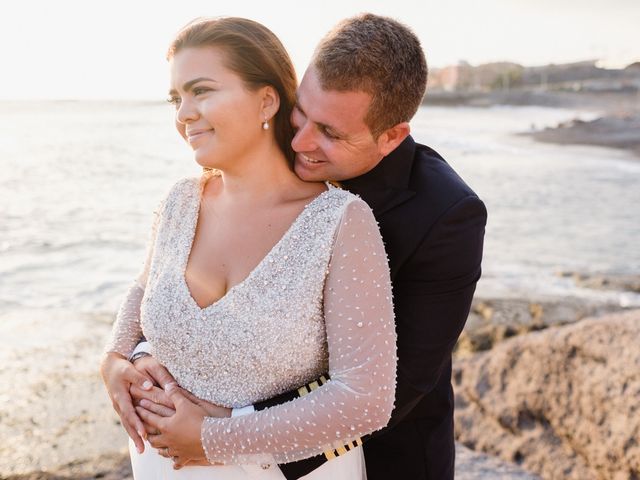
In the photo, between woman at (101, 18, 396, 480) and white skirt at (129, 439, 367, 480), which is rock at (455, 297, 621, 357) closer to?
white skirt at (129, 439, 367, 480)

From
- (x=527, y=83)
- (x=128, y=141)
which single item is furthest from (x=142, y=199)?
(x=527, y=83)

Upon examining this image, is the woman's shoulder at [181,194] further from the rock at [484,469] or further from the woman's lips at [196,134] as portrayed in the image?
the rock at [484,469]

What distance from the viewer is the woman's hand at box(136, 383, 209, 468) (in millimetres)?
1820

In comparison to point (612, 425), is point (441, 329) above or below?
above

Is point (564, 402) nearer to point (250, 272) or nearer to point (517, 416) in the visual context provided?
point (517, 416)

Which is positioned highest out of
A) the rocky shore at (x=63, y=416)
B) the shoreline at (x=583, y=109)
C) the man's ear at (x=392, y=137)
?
the man's ear at (x=392, y=137)

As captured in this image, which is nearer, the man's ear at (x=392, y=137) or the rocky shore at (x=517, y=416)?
the man's ear at (x=392, y=137)

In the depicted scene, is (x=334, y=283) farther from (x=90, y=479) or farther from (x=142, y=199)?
(x=142, y=199)

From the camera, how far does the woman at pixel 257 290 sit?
173 centimetres

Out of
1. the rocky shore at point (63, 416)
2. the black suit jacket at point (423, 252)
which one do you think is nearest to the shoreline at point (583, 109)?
the rocky shore at point (63, 416)

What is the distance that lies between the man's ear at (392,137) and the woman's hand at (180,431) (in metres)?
0.95

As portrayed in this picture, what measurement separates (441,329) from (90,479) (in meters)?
2.26

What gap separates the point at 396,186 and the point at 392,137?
165 mm

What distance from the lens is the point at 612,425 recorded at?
3002 millimetres
